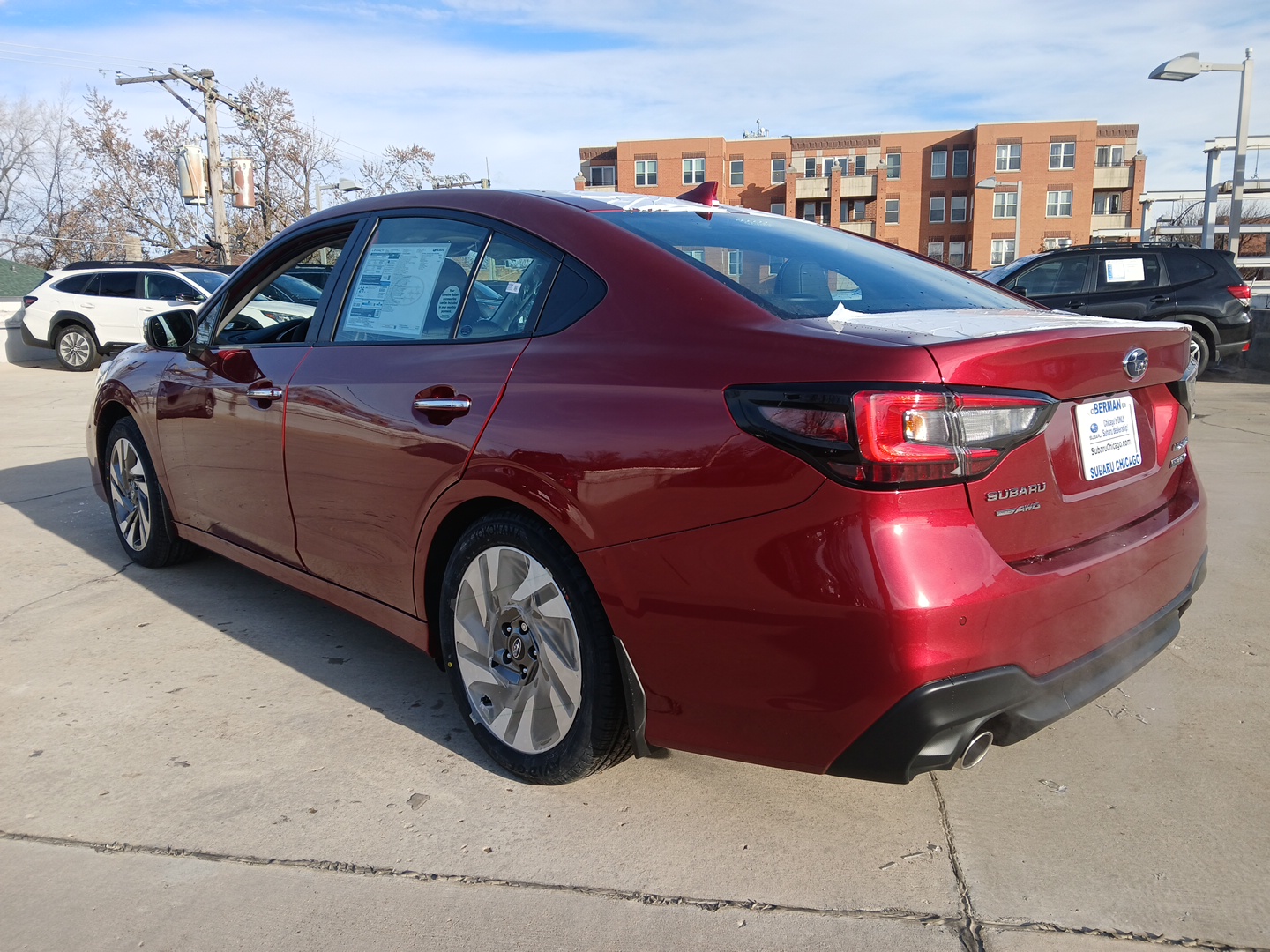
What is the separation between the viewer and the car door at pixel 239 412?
339 centimetres

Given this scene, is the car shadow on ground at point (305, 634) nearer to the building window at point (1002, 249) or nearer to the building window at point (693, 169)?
the building window at point (693, 169)

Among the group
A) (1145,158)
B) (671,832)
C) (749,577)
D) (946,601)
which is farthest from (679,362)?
(1145,158)

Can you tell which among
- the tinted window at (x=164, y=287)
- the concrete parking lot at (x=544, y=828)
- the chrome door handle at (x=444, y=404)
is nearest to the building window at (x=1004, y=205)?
the tinted window at (x=164, y=287)

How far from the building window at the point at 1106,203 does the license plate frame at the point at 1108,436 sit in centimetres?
7083

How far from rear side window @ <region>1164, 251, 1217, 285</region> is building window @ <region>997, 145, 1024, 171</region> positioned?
5687 cm

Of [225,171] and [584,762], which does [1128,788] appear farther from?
[225,171]

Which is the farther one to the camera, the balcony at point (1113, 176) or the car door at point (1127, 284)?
the balcony at point (1113, 176)

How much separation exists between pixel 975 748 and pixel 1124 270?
38.3 ft

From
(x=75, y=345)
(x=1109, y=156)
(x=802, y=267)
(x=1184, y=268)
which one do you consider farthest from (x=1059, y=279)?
(x=1109, y=156)

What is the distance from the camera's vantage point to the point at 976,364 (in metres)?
1.96

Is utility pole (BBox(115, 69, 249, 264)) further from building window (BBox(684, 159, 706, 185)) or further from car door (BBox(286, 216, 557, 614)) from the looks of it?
building window (BBox(684, 159, 706, 185))

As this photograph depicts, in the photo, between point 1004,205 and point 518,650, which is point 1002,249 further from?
point 518,650

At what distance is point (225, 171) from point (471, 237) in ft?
113

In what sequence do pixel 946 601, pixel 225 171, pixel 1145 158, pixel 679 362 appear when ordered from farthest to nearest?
pixel 1145 158, pixel 225 171, pixel 679 362, pixel 946 601
